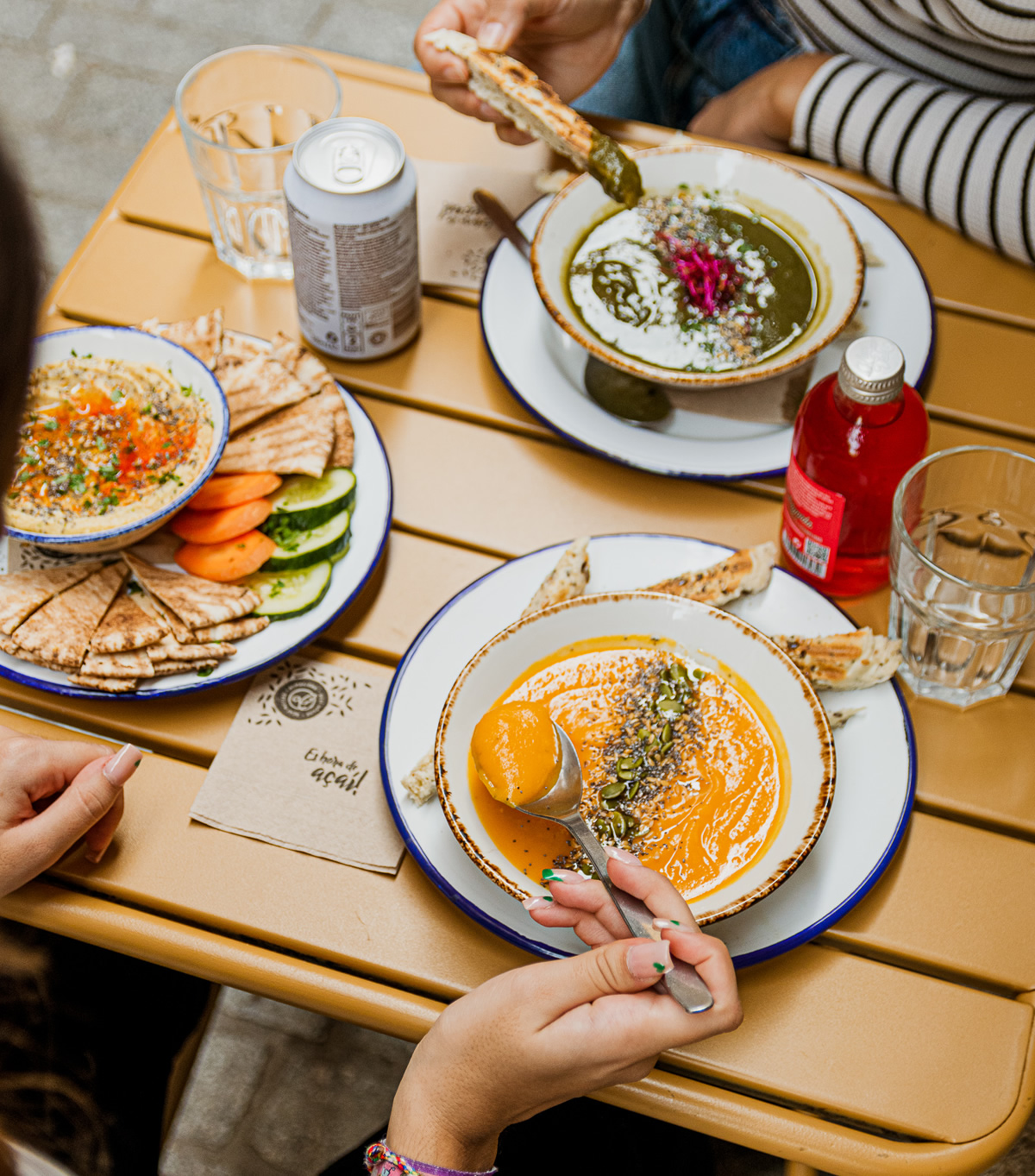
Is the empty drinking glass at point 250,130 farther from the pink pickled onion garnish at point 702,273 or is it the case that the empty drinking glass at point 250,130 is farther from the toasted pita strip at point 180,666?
the toasted pita strip at point 180,666

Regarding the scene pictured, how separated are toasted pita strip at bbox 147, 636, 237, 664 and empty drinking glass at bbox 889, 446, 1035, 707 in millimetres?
793

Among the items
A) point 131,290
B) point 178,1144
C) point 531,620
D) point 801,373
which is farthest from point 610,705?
point 178,1144

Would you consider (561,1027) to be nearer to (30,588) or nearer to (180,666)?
(180,666)

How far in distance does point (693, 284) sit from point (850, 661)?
63cm

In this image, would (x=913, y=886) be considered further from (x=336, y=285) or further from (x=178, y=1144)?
(x=178, y=1144)

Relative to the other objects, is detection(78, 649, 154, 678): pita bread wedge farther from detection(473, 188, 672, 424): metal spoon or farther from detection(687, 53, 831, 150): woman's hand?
detection(687, 53, 831, 150): woman's hand

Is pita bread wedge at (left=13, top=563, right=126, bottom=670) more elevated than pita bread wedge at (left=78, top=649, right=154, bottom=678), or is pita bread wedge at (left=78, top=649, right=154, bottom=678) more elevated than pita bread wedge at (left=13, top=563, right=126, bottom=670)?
pita bread wedge at (left=13, top=563, right=126, bottom=670)

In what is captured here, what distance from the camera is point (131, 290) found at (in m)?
1.75

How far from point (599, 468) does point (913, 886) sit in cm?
68

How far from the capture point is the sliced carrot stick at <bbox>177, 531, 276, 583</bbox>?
1396mm

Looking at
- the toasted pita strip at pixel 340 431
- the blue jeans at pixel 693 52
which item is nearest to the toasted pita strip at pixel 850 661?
the toasted pita strip at pixel 340 431

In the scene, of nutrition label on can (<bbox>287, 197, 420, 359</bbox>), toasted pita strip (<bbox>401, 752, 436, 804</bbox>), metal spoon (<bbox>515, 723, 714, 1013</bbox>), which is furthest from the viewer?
nutrition label on can (<bbox>287, 197, 420, 359</bbox>)

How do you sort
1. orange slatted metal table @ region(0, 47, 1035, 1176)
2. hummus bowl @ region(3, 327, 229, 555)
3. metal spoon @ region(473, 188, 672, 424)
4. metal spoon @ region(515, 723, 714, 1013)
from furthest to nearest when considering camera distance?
metal spoon @ region(473, 188, 672, 424), hummus bowl @ region(3, 327, 229, 555), orange slatted metal table @ region(0, 47, 1035, 1176), metal spoon @ region(515, 723, 714, 1013)

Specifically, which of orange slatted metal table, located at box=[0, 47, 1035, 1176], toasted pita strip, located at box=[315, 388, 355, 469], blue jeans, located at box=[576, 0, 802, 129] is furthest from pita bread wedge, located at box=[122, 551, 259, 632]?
blue jeans, located at box=[576, 0, 802, 129]
